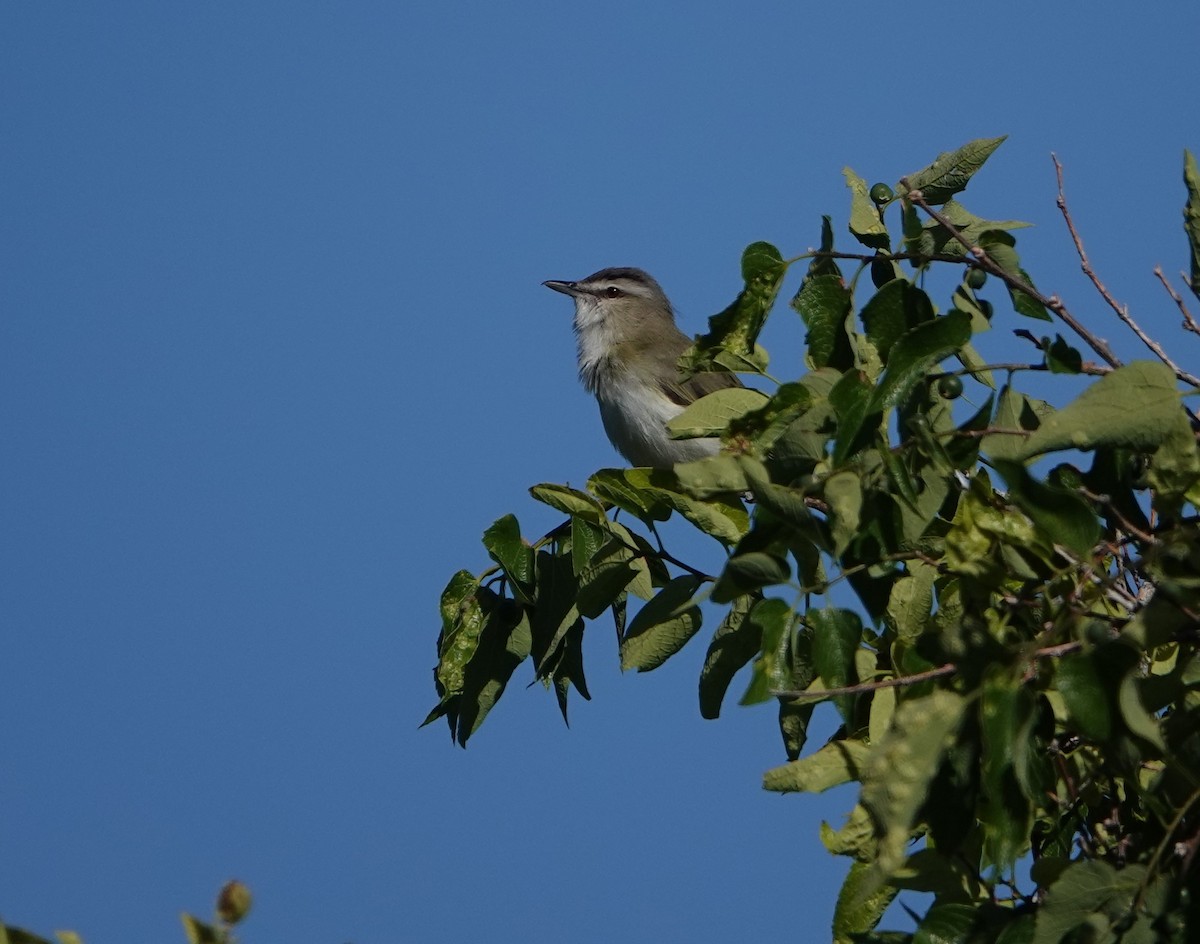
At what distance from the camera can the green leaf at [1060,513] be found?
2.42 meters

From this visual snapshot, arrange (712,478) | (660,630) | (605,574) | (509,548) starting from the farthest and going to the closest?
(509,548), (605,574), (660,630), (712,478)

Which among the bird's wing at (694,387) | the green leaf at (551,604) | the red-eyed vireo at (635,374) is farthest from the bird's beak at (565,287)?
the green leaf at (551,604)

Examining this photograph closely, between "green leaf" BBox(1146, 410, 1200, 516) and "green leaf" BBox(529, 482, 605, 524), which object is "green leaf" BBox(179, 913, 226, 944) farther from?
"green leaf" BBox(529, 482, 605, 524)

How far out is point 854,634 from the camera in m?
2.76

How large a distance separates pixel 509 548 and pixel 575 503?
1.00 ft

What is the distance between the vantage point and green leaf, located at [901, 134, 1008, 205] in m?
3.78

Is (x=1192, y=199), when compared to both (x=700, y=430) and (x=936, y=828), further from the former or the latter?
(x=936, y=828)

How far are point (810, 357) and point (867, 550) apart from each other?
0.73 meters

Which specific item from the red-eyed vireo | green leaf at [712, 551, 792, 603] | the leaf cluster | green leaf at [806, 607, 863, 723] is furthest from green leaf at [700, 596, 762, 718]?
the red-eyed vireo

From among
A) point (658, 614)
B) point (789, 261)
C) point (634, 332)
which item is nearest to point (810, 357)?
point (789, 261)

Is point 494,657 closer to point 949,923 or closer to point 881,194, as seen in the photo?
point 881,194

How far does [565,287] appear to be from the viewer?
10266mm

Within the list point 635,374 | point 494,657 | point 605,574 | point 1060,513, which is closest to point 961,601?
point 1060,513

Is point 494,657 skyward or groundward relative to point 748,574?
skyward
